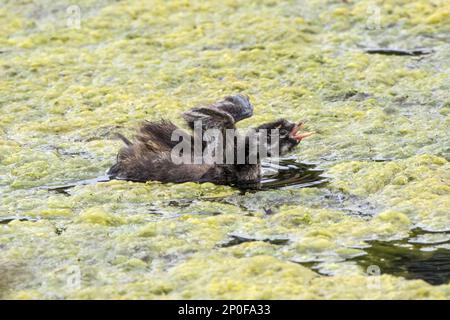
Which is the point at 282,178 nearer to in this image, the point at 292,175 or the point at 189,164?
the point at 292,175

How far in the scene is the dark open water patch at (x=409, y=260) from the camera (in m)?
6.06

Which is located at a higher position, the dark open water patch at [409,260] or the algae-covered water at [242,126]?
the algae-covered water at [242,126]

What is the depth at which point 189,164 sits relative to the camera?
8.14 m

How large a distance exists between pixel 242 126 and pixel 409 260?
3.66 meters

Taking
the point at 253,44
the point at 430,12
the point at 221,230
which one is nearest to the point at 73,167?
the point at 221,230

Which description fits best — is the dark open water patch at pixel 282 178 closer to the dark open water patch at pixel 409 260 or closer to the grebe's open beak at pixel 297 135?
the grebe's open beak at pixel 297 135

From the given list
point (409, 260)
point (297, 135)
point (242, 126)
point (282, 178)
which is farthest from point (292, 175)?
point (409, 260)

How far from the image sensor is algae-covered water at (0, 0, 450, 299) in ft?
20.2

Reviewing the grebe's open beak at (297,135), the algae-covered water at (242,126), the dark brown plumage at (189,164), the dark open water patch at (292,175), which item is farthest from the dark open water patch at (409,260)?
the grebe's open beak at (297,135)

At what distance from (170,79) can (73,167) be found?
8.52ft

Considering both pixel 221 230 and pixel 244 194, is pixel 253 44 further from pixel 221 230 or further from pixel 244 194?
pixel 221 230

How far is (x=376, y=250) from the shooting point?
6523 mm

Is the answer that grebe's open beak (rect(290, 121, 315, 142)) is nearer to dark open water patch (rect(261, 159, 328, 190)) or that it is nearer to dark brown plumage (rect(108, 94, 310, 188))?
dark open water patch (rect(261, 159, 328, 190))

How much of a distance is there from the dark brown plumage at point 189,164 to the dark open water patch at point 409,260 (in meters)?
1.76
